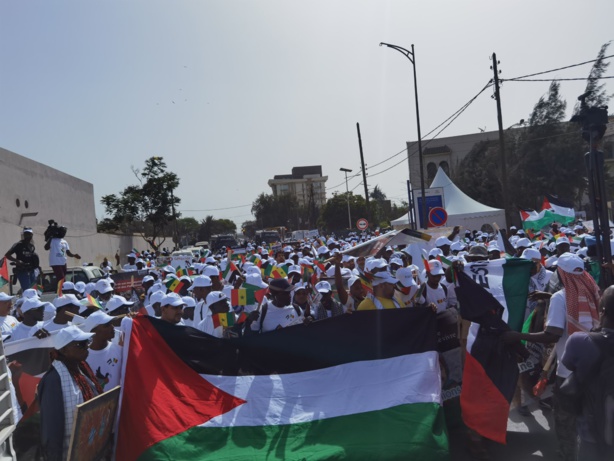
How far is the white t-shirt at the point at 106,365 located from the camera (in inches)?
217

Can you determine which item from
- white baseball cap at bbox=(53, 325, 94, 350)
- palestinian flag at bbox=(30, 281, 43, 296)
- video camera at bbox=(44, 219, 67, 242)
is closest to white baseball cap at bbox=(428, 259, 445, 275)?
white baseball cap at bbox=(53, 325, 94, 350)

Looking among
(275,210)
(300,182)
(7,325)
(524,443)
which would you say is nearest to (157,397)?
(7,325)

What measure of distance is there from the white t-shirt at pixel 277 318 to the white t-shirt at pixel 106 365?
1.74m

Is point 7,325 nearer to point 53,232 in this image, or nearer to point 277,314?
point 277,314

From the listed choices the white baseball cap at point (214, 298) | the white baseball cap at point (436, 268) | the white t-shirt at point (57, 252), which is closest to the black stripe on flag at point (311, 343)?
the white baseball cap at point (214, 298)

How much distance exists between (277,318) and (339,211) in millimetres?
64723

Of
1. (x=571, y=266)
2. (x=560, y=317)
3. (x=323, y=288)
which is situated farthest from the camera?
(x=323, y=288)

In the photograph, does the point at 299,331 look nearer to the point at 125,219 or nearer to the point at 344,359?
the point at 344,359

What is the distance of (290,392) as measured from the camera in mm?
6000

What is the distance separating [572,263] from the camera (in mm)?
5742

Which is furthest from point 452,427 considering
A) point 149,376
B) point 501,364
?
point 149,376

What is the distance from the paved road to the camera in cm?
587

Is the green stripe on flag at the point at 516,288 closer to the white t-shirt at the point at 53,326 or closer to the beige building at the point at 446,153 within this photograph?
the white t-shirt at the point at 53,326

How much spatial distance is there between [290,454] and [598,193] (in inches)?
149
